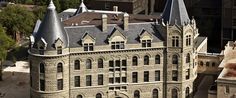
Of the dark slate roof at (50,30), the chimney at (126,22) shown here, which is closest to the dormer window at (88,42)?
the dark slate roof at (50,30)

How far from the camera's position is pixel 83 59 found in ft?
313

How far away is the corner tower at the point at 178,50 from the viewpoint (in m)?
97.6

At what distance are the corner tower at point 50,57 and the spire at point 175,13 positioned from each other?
50.9 feet

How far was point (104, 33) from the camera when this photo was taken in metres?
96.8

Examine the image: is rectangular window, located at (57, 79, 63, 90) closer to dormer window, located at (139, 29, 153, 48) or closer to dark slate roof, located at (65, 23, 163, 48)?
dark slate roof, located at (65, 23, 163, 48)

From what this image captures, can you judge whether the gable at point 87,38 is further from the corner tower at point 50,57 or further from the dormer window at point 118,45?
the dormer window at point 118,45

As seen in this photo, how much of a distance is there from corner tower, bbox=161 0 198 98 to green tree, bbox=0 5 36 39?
43.6 m

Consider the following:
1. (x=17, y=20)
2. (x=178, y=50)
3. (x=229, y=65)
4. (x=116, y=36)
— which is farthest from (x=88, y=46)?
(x=17, y=20)

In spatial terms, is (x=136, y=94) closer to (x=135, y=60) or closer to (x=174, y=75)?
(x=135, y=60)

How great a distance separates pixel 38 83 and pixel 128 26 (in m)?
15.6

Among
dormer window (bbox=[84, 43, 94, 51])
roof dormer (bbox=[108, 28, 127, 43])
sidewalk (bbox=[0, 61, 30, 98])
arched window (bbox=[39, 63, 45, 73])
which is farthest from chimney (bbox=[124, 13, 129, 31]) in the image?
sidewalk (bbox=[0, 61, 30, 98])

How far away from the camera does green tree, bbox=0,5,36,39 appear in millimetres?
134250

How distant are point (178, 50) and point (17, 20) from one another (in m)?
46.7

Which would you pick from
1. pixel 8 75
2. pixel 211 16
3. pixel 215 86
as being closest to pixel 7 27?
pixel 8 75
